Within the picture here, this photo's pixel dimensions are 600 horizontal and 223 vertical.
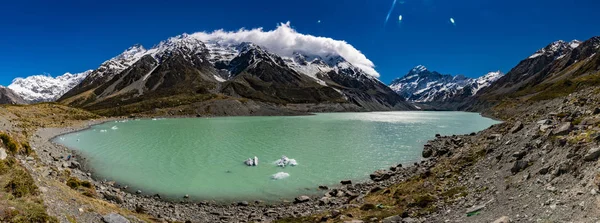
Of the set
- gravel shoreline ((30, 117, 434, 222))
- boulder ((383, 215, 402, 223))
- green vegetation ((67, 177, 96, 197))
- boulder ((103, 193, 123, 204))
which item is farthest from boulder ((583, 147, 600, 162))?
boulder ((103, 193, 123, 204))

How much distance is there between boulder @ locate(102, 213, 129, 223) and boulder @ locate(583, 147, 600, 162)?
22.4 m

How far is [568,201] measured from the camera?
12.2m

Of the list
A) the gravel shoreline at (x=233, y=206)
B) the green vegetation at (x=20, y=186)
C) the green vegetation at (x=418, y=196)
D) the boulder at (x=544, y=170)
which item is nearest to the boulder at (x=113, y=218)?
the green vegetation at (x=20, y=186)

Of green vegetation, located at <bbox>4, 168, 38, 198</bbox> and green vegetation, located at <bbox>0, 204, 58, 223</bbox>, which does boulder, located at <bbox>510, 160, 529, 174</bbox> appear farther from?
green vegetation, located at <bbox>4, 168, 38, 198</bbox>

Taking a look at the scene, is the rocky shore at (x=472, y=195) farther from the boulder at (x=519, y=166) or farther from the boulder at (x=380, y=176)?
the boulder at (x=380, y=176)

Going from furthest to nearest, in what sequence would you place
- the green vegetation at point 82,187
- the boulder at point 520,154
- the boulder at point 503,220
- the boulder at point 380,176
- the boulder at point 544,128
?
the boulder at point 380,176, the green vegetation at point 82,187, the boulder at point 544,128, the boulder at point 520,154, the boulder at point 503,220

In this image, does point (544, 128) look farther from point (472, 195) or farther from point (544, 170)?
point (472, 195)

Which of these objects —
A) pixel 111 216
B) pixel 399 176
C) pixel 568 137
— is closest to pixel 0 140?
pixel 111 216

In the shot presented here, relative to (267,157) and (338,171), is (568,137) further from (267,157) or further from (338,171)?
(267,157)


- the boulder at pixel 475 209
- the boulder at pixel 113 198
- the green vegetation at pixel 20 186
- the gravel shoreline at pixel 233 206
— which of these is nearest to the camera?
the green vegetation at pixel 20 186

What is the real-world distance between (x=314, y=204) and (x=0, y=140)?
25.8 m

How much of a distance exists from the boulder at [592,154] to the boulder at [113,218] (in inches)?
883

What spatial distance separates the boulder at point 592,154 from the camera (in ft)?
44.7

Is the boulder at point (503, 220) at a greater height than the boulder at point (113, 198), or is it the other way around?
the boulder at point (503, 220)
